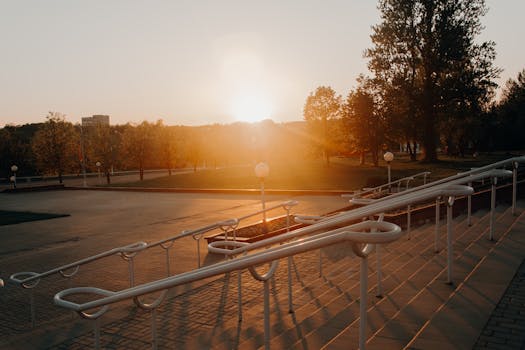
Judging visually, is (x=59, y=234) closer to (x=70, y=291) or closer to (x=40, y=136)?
(x=70, y=291)

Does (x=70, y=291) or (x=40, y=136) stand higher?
(x=40, y=136)

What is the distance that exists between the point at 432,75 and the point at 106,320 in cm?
4069

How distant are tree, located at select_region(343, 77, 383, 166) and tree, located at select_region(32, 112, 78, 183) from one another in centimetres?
3093

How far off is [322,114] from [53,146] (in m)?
30.0

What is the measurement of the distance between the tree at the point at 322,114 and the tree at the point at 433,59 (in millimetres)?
10399

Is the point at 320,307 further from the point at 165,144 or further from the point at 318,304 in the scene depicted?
the point at 165,144

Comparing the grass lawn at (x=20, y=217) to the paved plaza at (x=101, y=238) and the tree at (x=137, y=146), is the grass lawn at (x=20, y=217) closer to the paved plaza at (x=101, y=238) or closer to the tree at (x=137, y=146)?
the paved plaza at (x=101, y=238)

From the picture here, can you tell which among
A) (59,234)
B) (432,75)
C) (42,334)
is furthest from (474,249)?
(432,75)

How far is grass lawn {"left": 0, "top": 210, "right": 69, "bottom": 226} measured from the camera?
19453 millimetres

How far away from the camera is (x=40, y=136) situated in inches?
1880

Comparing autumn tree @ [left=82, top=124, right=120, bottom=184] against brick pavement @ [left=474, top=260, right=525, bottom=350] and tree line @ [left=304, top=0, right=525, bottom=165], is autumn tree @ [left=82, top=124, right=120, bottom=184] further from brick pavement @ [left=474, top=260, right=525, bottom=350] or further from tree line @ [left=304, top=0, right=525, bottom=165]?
brick pavement @ [left=474, top=260, right=525, bottom=350]

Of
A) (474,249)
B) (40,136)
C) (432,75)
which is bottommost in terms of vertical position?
(474,249)

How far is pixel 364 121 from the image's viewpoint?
45500 millimetres

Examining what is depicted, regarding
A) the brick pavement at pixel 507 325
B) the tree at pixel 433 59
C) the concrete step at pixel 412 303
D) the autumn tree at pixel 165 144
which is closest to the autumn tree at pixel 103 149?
the autumn tree at pixel 165 144
